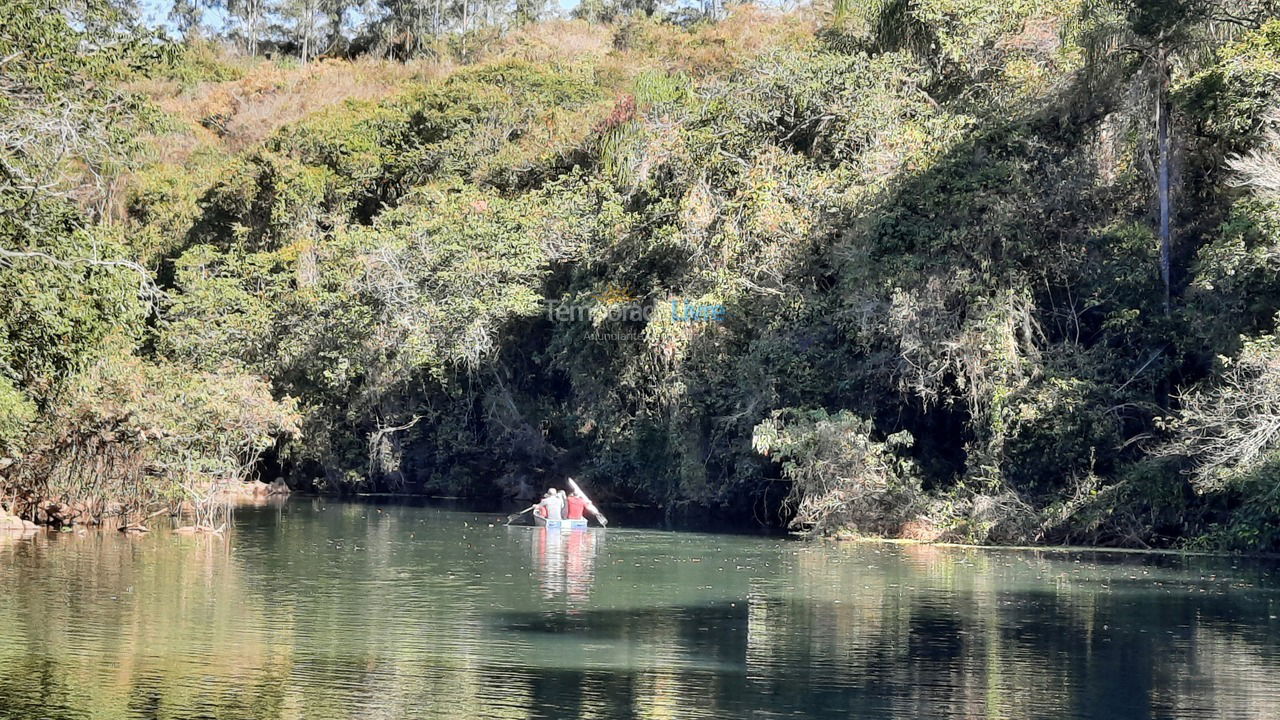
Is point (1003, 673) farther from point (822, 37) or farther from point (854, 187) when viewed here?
point (822, 37)

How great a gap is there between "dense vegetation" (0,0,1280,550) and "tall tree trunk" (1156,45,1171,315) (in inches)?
4.4

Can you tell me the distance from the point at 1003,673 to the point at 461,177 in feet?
131

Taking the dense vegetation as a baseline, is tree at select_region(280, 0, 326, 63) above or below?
above

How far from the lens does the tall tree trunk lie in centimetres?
2995

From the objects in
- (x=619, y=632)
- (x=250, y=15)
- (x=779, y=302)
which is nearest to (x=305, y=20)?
(x=250, y=15)

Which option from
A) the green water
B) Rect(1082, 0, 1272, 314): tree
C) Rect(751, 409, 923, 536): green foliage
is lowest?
the green water

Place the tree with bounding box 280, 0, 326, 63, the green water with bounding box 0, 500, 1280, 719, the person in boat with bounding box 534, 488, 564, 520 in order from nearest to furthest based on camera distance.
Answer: the green water with bounding box 0, 500, 1280, 719
the person in boat with bounding box 534, 488, 564, 520
the tree with bounding box 280, 0, 326, 63

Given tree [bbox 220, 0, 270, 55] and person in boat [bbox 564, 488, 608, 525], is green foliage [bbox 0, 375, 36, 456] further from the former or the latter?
tree [bbox 220, 0, 270, 55]

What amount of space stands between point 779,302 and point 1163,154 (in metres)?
9.35

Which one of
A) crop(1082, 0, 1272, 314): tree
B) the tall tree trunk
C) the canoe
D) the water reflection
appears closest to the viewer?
the water reflection

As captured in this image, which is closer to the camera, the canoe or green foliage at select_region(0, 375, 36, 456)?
green foliage at select_region(0, 375, 36, 456)

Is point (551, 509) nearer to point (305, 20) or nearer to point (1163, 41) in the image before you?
point (1163, 41)

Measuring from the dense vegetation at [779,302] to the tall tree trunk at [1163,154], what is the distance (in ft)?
0.36

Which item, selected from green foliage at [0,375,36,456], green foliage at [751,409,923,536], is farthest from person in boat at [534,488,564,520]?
green foliage at [0,375,36,456]
